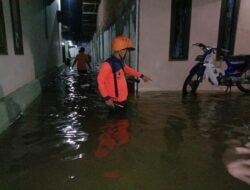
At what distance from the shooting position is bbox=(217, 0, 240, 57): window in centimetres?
720

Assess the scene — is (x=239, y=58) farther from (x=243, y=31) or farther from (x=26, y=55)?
(x=26, y=55)

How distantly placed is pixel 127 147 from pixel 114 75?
5.43 feet

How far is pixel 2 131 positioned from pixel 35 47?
4579mm

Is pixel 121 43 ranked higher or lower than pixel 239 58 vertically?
higher

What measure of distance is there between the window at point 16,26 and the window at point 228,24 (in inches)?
232

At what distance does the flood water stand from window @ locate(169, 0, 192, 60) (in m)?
2.35

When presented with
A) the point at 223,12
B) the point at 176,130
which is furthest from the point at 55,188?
the point at 223,12

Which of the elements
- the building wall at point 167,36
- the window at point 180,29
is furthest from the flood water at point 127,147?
the window at point 180,29

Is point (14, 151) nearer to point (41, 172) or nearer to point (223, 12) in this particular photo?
point (41, 172)

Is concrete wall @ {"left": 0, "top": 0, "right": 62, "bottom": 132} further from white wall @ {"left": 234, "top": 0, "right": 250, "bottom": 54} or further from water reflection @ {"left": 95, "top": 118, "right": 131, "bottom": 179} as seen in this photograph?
white wall @ {"left": 234, "top": 0, "right": 250, "bottom": 54}

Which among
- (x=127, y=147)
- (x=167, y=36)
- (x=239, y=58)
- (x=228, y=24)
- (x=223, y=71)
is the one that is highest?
(x=228, y=24)

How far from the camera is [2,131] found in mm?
3896

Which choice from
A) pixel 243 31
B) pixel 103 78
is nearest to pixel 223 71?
pixel 243 31

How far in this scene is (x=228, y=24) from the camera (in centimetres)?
736
